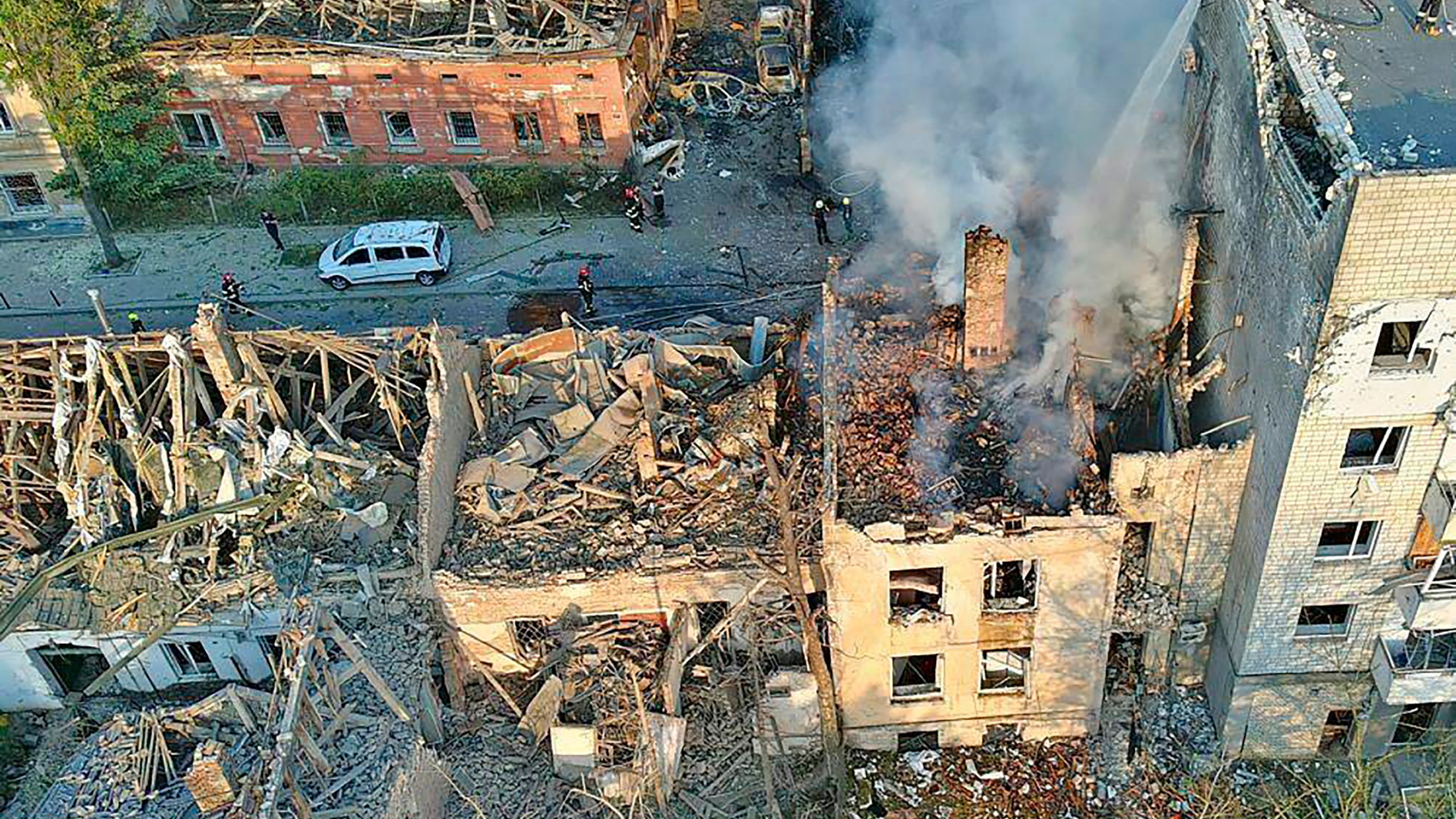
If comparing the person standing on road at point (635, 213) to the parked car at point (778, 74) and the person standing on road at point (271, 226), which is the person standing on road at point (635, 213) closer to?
the parked car at point (778, 74)

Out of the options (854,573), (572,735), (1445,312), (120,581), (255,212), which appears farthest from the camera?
(255,212)

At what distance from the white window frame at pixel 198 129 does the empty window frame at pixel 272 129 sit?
1.22m

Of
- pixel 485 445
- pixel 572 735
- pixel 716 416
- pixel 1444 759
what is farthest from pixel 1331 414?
pixel 485 445

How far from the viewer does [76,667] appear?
23.9m

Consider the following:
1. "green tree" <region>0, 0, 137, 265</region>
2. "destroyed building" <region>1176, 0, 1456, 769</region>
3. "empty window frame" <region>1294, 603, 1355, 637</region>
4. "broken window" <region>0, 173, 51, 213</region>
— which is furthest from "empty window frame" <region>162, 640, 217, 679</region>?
"empty window frame" <region>1294, 603, 1355, 637</region>

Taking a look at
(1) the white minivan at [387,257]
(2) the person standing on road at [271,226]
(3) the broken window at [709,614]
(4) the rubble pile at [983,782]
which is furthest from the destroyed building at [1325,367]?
(2) the person standing on road at [271,226]

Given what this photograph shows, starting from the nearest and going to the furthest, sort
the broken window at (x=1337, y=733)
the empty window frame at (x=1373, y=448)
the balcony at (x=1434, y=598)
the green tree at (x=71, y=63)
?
the empty window frame at (x=1373, y=448) → the balcony at (x=1434, y=598) → the broken window at (x=1337, y=733) → the green tree at (x=71, y=63)

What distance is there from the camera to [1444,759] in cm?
1978

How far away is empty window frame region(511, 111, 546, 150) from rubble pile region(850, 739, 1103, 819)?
20932 millimetres

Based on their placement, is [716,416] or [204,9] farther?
[204,9]

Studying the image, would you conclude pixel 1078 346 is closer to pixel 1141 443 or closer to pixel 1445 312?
pixel 1141 443

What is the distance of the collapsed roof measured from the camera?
34.2 metres

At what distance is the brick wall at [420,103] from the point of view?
112ft

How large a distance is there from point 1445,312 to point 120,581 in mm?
22248
